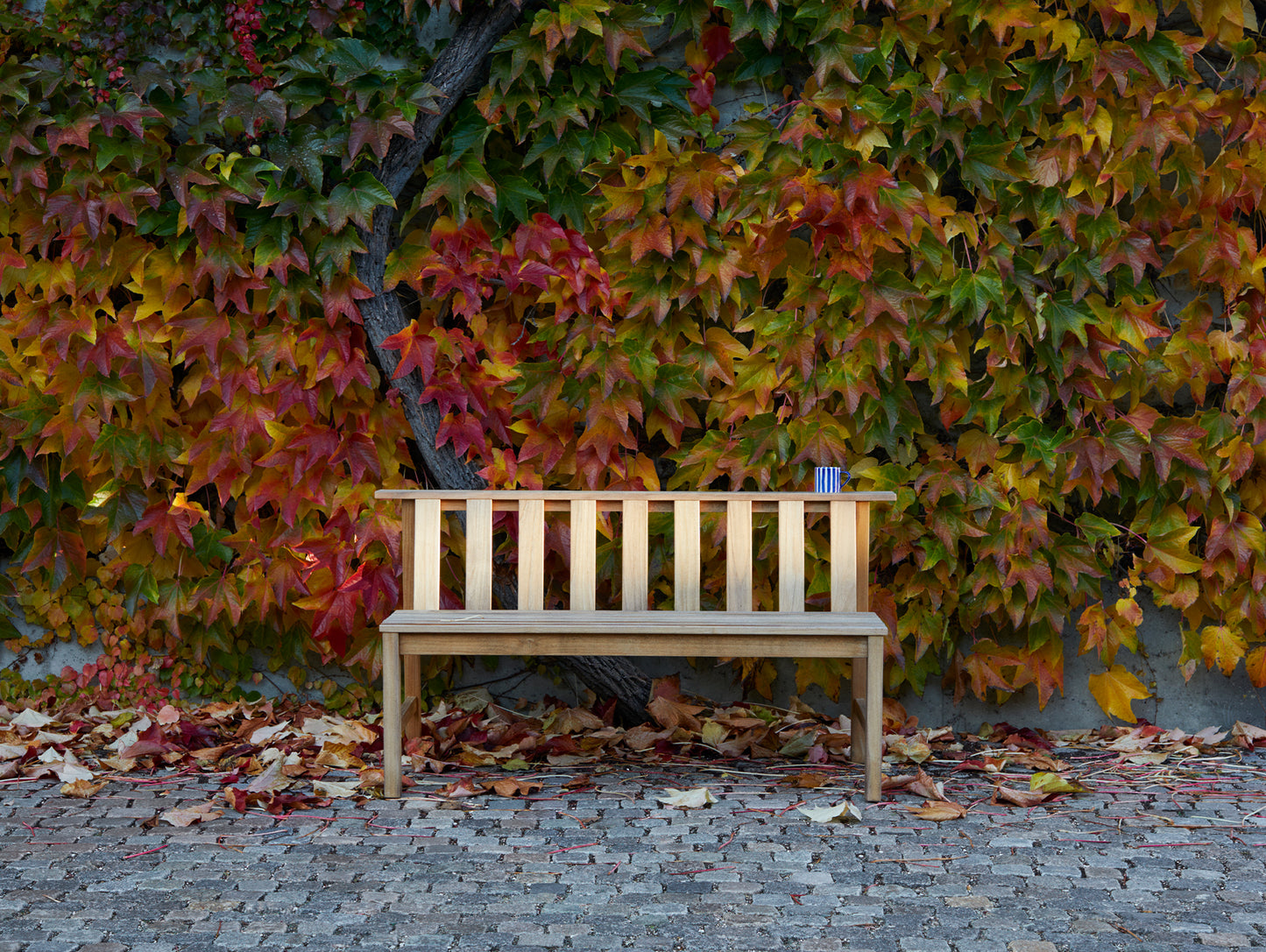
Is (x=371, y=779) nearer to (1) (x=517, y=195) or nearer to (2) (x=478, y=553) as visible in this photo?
(2) (x=478, y=553)

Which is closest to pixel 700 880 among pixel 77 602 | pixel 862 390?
pixel 862 390

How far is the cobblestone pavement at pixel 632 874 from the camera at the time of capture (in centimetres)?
207

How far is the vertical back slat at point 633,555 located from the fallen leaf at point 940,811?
37.8 inches

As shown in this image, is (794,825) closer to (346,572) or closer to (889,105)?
(346,572)

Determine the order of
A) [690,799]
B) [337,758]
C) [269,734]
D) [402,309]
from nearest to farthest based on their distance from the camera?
1. [690,799]
2. [337,758]
3. [269,734]
4. [402,309]

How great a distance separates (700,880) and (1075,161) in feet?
7.67

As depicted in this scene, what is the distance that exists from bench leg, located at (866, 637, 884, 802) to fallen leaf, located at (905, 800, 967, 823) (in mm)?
116

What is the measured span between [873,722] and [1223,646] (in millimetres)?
1376

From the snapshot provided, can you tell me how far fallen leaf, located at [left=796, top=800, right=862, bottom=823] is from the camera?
274cm

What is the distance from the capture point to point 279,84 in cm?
326

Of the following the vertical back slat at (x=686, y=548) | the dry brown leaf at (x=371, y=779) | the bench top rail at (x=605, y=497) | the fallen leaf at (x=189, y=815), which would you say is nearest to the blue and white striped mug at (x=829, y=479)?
the bench top rail at (x=605, y=497)

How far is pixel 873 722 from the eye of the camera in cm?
291

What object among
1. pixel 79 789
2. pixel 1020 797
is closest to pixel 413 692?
pixel 79 789

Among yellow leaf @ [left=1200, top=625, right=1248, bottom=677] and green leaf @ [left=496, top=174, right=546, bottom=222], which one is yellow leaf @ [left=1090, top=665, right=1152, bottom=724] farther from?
green leaf @ [left=496, top=174, right=546, bottom=222]
